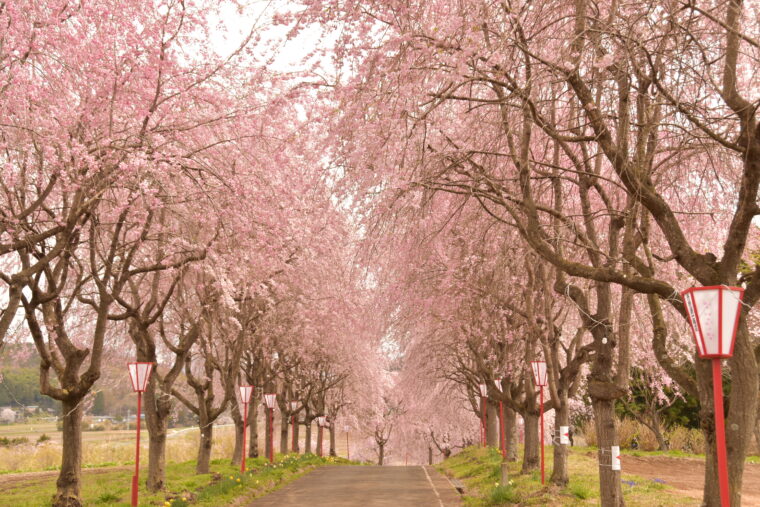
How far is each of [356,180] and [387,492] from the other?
12.3 meters

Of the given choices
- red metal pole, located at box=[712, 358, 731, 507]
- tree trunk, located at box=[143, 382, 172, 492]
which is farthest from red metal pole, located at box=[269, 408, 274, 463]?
red metal pole, located at box=[712, 358, 731, 507]

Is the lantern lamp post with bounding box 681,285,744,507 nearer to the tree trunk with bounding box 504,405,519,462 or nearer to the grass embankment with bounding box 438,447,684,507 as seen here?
the grass embankment with bounding box 438,447,684,507

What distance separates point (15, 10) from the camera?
25.4ft

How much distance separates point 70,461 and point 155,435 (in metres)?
4.02

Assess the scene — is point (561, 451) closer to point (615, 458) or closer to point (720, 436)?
point (615, 458)

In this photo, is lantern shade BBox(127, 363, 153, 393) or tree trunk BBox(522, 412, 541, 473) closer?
lantern shade BBox(127, 363, 153, 393)

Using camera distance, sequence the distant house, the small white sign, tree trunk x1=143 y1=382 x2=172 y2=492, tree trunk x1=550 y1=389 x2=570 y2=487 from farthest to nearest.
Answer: the distant house → tree trunk x1=143 y1=382 x2=172 y2=492 → tree trunk x1=550 y1=389 x2=570 y2=487 → the small white sign

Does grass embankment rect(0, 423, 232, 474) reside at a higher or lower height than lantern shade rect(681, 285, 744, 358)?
lower

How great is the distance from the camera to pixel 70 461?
10.9m

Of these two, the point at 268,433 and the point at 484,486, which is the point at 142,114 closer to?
the point at 484,486

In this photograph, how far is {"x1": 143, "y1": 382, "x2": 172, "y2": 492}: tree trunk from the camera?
1473 centimetres

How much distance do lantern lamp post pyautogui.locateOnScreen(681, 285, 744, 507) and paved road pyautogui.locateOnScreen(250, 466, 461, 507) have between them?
1029cm

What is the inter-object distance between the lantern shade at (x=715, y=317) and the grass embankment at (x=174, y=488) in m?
9.03

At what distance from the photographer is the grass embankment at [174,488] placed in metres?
13.1
